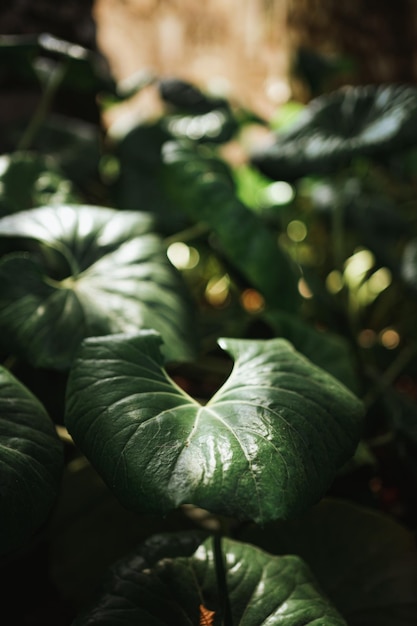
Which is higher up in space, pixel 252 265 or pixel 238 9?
pixel 238 9

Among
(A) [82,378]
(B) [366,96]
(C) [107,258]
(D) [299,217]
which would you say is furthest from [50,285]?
(D) [299,217]

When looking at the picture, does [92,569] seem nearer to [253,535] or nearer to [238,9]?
[253,535]

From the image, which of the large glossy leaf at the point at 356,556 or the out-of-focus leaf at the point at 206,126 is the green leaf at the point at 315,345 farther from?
the out-of-focus leaf at the point at 206,126

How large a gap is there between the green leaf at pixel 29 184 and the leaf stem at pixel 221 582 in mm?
674

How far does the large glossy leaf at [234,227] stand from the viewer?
959 millimetres

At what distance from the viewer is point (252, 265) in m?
0.97

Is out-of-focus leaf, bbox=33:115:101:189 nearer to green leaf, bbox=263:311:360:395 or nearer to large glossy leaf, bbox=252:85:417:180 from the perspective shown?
large glossy leaf, bbox=252:85:417:180

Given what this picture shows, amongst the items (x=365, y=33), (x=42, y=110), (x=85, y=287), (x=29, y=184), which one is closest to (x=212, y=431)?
(x=85, y=287)

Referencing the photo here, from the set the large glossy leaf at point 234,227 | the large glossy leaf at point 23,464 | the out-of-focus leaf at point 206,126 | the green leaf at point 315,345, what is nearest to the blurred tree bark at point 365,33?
the out-of-focus leaf at point 206,126

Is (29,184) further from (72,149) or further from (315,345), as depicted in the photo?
(315,345)

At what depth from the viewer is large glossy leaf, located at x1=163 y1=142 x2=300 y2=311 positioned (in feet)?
3.15

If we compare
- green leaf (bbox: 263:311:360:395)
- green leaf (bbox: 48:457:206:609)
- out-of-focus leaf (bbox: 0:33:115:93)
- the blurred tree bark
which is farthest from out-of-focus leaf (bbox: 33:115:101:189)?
the blurred tree bark

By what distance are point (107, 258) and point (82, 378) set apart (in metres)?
0.31

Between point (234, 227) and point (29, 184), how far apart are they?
0.40 meters
